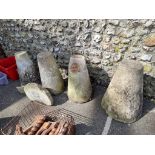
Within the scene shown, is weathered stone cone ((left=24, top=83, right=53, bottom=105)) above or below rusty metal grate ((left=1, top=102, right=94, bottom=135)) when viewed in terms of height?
above

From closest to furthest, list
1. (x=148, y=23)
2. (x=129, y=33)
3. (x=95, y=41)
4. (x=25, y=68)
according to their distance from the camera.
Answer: (x=148, y=23), (x=129, y=33), (x=95, y=41), (x=25, y=68)

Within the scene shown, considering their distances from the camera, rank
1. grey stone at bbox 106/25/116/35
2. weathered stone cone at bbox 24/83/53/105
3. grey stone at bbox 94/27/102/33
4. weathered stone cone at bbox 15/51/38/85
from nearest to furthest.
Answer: grey stone at bbox 106/25/116/35
grey stone at bbox 94/27/102/33
weathered stone cone at bbox 24/83/53/105
weathered stone cone at bbox 15/51/38/85

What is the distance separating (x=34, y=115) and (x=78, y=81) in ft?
2.63

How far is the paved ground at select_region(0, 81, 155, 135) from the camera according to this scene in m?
3.57

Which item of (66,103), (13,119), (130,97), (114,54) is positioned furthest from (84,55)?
(13,119)

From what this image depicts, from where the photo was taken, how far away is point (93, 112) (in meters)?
3.93

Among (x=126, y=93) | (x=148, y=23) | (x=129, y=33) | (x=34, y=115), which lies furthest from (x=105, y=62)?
(x=34, y=115)

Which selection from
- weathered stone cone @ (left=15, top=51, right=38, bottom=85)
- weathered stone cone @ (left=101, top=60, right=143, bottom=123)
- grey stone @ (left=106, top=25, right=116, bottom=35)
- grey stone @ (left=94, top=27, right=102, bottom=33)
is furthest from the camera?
weathered stone cone @ (left=15, top=51, right=38, bottom=85)

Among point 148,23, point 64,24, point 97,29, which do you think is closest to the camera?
point 148,23

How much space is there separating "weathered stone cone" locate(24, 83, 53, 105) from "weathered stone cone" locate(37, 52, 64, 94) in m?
0.17

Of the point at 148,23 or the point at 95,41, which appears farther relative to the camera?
the point at 95,41

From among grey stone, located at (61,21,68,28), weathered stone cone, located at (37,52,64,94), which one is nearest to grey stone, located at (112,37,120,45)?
grey stone, located at (61,21,68,28)

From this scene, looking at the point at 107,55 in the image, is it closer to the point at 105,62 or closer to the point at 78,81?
the point at 105,62

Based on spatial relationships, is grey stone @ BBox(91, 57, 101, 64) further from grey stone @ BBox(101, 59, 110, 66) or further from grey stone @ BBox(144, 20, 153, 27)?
grey stone @ BBox(144, 20, 153, 27)
